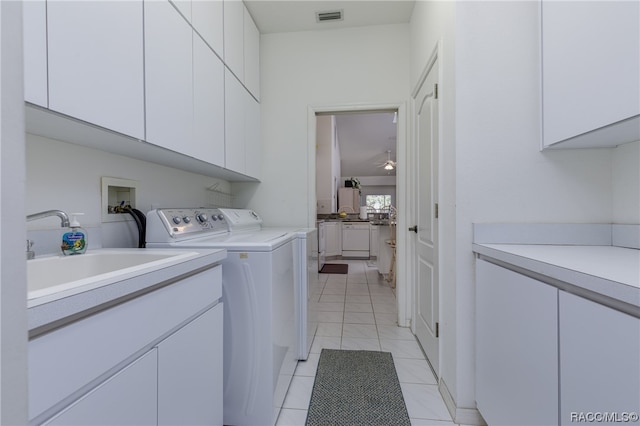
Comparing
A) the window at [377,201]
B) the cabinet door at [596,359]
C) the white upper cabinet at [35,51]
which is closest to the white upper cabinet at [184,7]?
the white upper cabinet at [35,51]

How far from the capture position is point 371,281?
444 centimetres

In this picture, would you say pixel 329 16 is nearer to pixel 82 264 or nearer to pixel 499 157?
pixel 499 157

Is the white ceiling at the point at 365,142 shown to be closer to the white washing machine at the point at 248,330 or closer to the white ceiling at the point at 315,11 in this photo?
the white ceiling at the point at 315,11

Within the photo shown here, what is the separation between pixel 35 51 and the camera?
0.79 meters

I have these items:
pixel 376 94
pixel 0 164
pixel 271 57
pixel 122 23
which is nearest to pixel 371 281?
pixel 376 94

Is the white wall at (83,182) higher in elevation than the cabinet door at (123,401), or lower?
higher

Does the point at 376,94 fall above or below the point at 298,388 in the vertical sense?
above

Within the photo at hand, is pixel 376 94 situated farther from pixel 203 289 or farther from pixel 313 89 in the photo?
pixel 203 289

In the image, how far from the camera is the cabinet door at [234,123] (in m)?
2.05

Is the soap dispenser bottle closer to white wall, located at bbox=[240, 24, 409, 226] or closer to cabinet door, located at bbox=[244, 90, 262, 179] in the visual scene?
cabinet door, located at bbox=[244, 90, 262, 179]

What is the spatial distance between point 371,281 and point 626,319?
387 centimetres

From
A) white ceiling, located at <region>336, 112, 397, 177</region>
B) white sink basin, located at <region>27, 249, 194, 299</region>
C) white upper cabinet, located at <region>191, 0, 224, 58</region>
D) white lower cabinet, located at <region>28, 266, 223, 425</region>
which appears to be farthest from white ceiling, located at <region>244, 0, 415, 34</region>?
white ceiling, located at <region>336, 112, 397, 177</region>

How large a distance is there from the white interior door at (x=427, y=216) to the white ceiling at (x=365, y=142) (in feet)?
16.5

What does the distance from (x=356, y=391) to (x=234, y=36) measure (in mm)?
2599
